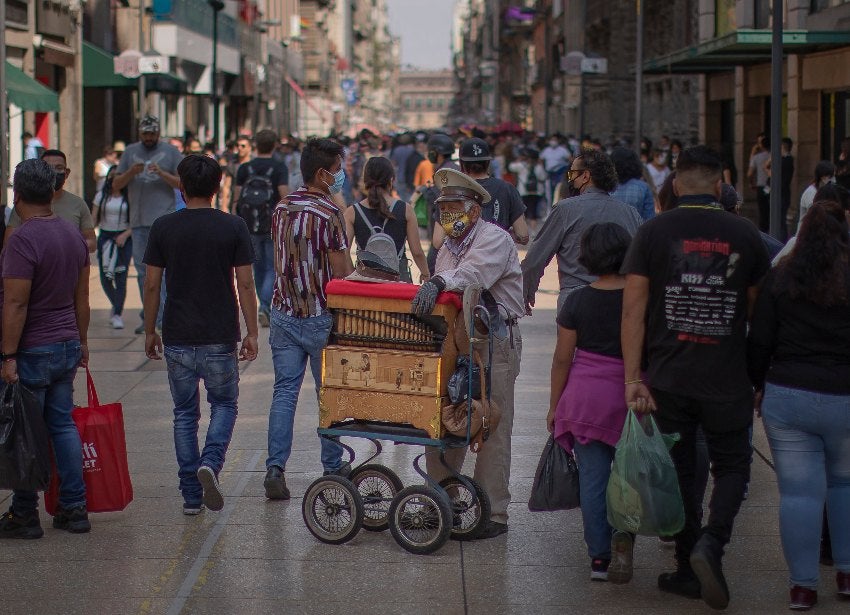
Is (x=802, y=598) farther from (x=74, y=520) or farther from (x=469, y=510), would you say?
(x=74, y=520)

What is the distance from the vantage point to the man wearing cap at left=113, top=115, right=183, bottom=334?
540 inches

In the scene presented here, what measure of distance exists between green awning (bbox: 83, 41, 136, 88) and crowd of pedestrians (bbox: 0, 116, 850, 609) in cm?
2334

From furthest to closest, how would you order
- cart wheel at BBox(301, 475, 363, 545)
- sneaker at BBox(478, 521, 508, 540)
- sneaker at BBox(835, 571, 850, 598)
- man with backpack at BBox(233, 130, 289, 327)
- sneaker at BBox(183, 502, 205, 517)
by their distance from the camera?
man with backpack at BBox(233, 130, 289, 327)
sneaker at BBox(183, 502, 205, 517)
sneaker at BBox(478, 521, 508, 540)
cart wheel at BBox(301, 475, 363, 545)
sneaker at BBox(835, 571, 850, 598)

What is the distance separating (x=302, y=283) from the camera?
313 inches

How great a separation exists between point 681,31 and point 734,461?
111 feet

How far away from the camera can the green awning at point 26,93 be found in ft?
74.5

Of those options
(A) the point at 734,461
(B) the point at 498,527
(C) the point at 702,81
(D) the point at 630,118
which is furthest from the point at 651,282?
(D) the point at 630,118

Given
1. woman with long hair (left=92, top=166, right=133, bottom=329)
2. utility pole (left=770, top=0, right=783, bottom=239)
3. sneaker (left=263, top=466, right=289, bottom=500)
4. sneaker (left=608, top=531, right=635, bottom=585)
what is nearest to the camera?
sneaker (left=608, top=531, right=635, bottom=585)

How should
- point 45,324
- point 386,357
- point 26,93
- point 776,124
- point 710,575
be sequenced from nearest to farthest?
1. point 710,575
2. point 386,357
3. point 45,324
4. point 776,124
5. point 26,93

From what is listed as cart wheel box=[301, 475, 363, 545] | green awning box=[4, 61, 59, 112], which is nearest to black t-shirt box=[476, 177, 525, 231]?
cart wheel box=[301, 475, 363, 545]

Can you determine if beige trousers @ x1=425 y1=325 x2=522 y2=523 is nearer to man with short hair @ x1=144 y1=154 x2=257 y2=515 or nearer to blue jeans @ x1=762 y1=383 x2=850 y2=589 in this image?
man with short hair @ x1=144 y1=154 x2=257 y2=515

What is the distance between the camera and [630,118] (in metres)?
50.5

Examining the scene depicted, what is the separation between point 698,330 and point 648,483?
0.63 meters

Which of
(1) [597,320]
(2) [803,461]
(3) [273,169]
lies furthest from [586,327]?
(3) [273,169]
